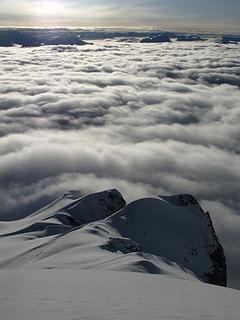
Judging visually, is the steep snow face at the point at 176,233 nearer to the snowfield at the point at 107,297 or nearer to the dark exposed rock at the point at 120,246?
the dark exposed rock at the point at 120,246

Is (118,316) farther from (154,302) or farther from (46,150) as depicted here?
(46,150)

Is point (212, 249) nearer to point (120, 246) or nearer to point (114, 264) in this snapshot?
point (120, 246)

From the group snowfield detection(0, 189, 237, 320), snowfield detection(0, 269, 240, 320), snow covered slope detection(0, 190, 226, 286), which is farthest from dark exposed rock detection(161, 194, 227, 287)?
snowfield detection(0, 269, 240, 320)

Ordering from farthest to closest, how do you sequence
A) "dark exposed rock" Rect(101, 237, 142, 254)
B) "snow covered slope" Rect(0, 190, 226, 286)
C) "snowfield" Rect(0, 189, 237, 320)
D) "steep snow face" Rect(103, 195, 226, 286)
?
1. "steep snow face" Rect(103, 195, 226, 286)
2. "dark exposed rock" Rect(101, 237, 142, 254)
3. "snow covered slope" Rect(0, 190, 226, 286)
4. "snowfield" Rect(0, 189, 237, 320)

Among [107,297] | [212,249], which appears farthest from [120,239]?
[107,297]

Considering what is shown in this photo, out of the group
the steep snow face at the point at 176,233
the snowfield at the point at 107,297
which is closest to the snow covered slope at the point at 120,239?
the steep snow face at the point at 176,233

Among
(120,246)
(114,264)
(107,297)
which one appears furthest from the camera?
(120,246)

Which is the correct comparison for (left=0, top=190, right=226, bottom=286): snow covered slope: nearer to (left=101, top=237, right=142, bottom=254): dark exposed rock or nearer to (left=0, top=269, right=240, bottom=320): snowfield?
(left=101, top=237, right=142, bottom=254): dark exposed rock

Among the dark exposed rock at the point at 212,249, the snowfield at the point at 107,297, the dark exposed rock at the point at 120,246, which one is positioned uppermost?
the snowfield at the point at 107,297

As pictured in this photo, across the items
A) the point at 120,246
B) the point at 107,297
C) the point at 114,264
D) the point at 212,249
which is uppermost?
the point at 107,297
